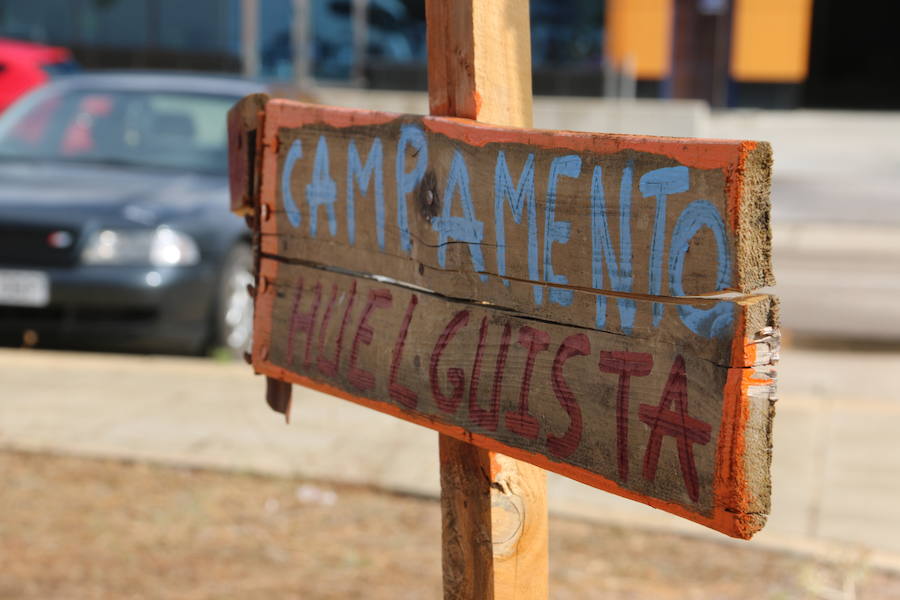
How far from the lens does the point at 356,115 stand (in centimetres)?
202

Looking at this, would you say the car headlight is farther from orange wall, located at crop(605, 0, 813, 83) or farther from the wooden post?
orange wall, located at crop(605, 0, 813, 83)

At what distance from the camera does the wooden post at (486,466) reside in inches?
74.0

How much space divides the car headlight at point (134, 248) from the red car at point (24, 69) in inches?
311

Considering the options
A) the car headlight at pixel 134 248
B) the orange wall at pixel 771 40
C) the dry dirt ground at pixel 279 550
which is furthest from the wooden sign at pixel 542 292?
the orange wall at pixel 771 40

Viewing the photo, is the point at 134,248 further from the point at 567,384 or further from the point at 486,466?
the point at 567,384

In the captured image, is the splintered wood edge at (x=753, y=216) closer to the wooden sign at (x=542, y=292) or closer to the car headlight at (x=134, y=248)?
the wooden sign at (x=542, y=292)

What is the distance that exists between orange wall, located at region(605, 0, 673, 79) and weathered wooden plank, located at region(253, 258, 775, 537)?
76.3 feet

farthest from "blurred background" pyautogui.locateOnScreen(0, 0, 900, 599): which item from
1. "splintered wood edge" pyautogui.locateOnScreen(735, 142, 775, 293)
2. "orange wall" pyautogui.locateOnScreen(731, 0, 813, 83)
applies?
"orange wall" pyautogui.locateOnScreen(731, 0, 813, 83)

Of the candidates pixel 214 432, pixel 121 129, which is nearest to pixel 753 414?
pixel 214 432

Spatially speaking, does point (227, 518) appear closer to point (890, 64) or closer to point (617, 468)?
point (617, 468)

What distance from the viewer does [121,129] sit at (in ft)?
23.2

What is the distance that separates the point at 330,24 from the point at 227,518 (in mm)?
21298

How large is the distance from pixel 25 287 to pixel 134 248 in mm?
536

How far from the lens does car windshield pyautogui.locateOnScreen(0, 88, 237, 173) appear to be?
6.86 meters
